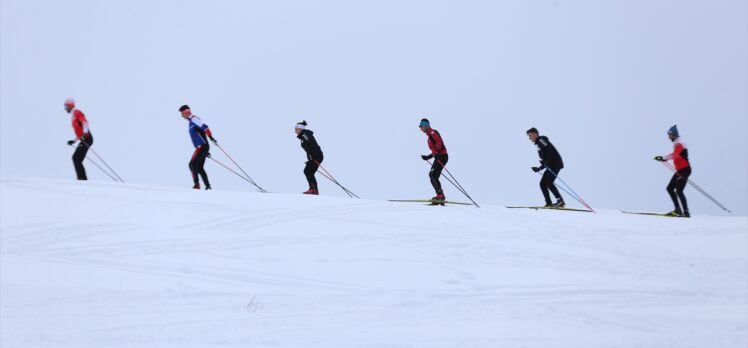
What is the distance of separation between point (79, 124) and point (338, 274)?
6.86 metres

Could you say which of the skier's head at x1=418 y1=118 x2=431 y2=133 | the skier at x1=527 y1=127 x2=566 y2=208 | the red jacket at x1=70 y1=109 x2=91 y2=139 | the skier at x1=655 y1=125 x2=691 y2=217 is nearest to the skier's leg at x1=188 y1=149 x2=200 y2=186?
the red jacket at x1=70 y1=109 x2=91 y2=139

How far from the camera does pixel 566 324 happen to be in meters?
10.8

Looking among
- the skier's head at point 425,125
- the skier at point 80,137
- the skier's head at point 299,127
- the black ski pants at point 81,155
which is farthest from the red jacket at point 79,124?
the skier's head at point 425,125

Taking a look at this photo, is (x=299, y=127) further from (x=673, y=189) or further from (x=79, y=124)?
(x=673, y=189)

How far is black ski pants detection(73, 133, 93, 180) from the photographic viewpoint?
51.4 ft

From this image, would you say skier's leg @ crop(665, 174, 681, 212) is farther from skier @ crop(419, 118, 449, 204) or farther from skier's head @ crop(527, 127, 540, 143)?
→ skier @ crop(419, 118, 449, 204)

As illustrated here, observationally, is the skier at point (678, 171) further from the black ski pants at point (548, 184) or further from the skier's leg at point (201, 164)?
the skier's leg at point (201, 164)

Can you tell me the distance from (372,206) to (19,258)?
230 inches

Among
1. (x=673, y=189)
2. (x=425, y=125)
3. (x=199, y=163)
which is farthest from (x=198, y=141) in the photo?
(x=673, y=189)

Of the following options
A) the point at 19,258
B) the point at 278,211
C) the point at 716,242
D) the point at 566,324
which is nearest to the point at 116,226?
the point at 19,258

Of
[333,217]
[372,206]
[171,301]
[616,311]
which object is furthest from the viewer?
[372,206]

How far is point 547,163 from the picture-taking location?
16.8m

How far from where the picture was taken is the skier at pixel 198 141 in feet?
52.5

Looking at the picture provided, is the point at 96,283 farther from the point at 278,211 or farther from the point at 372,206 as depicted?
the point at 372,206
